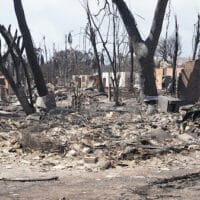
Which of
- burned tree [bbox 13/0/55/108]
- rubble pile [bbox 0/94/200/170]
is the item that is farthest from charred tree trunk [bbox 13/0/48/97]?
rubble pile [bbox 0/94/200/170]

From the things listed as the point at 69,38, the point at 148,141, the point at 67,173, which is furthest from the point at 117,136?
the point at 69,38

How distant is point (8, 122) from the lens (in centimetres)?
1444

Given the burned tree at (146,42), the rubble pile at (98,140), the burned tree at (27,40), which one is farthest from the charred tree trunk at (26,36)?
the rubble pile at (98,140)

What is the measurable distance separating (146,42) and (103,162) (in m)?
8.70

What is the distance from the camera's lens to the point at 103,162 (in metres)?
8.20

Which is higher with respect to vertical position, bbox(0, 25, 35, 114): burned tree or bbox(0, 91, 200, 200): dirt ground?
bbox(0, 25, 35, 114): burned tree

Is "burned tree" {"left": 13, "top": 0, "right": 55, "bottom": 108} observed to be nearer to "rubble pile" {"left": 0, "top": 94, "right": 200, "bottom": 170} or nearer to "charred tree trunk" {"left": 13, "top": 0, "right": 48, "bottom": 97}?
"charred tree trunk" {"left": 13, "top": 0, "right": 48, "bottom": 97}

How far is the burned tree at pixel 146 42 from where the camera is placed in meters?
16.2

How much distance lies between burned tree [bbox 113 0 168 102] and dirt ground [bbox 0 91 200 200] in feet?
11.3

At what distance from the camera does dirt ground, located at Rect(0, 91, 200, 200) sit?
662cm

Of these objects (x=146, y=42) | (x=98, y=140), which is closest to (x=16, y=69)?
(x=146, y=42)

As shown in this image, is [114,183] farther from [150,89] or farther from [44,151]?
[150,89]

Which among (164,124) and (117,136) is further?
(164,124)

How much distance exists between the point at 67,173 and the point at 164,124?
4709 millimetres
